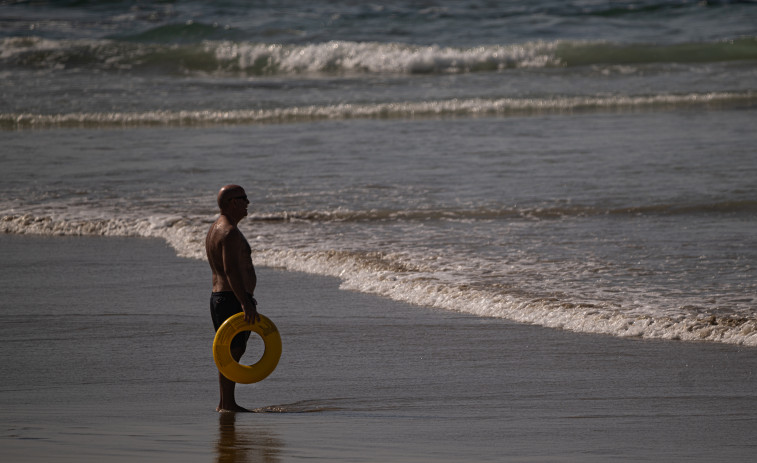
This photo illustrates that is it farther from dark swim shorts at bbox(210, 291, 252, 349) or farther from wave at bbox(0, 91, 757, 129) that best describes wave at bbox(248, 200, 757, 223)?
wave at bbox(0, 91, 757, 129)

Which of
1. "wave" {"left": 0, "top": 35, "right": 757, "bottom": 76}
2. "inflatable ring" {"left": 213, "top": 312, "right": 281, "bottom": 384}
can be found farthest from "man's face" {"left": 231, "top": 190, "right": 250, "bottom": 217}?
"wave" {"left": 0, "top": 35, "right": 757, "bottom": 76}

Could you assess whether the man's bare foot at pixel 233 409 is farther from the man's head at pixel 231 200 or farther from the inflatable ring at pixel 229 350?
the man's head at pixel 231 200

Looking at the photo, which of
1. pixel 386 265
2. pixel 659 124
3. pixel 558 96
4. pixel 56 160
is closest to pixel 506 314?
pixel 386 265

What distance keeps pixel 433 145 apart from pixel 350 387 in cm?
978

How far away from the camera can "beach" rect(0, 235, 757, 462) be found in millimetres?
4215

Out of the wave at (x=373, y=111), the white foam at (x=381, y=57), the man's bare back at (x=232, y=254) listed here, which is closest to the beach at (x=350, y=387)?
the man's bare back at (x=232, y=254)

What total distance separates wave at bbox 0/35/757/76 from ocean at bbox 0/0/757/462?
95.1 inches

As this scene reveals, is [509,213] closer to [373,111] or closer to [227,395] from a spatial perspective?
[227,395]

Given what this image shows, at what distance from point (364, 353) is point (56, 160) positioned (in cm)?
940

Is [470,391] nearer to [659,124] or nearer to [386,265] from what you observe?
[386,265]

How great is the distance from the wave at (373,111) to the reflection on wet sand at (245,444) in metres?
14.0

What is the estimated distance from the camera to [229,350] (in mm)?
4727

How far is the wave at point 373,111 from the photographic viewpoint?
18422 millimetres

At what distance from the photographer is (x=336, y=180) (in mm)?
12016
